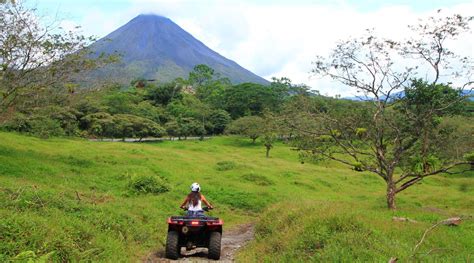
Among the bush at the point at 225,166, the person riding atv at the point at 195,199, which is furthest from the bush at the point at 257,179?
the person riding atv at the point at 195,199

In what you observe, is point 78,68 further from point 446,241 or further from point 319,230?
point 446,241

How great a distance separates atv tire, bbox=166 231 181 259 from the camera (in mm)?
9391

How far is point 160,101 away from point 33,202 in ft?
214

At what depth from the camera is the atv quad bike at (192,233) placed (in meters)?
9.39

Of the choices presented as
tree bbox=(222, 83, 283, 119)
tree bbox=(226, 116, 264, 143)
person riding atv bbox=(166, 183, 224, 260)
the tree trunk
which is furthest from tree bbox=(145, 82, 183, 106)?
person riding atv bbox=(166, 183, 224, 260)

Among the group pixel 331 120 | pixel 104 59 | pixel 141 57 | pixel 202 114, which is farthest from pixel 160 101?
pixel 141 57

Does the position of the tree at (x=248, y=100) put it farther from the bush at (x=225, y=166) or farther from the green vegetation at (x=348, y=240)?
the green vegetation at (x=348, y=240)

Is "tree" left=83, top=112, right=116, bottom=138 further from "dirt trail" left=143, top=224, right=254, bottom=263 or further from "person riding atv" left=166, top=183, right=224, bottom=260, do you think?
"person riding atv" left=166, top=183, right=224, bottom=260

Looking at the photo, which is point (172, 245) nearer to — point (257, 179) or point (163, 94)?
point (257, 179)

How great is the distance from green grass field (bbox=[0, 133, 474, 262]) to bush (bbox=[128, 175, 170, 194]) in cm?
9

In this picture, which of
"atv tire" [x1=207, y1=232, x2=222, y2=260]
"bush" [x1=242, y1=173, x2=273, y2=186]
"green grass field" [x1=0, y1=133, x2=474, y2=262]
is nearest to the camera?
"green grass field" [x1=0, y1=133, x2=474, y2=262]

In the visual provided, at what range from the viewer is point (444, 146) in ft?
56.7

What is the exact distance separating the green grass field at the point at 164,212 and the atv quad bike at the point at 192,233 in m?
0.85

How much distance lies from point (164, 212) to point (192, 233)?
18.8 ft
